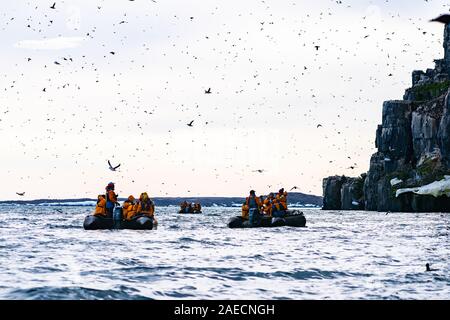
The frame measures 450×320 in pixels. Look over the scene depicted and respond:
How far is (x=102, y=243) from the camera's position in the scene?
34.7m

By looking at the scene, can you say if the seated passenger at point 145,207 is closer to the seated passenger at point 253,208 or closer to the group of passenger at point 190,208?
the seated passenger at point 253,208

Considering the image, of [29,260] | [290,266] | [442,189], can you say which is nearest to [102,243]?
[29,260]

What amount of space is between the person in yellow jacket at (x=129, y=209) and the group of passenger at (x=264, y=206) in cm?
869

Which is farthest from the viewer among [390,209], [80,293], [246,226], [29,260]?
[390,209]

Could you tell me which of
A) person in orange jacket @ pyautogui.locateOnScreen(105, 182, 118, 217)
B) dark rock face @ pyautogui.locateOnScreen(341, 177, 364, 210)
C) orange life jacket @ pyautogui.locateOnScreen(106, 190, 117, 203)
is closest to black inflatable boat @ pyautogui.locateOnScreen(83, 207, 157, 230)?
person in orange jacket @ pyautogui.locateOnScreen(105, 182, 118, 217)

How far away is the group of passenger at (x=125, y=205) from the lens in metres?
44.8

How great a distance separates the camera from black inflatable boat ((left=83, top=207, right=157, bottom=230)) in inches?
1786

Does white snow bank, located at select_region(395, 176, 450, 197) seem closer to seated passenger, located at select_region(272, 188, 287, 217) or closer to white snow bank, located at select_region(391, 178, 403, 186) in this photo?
white snow bank, located at select_region(391, 178, 403, 186)

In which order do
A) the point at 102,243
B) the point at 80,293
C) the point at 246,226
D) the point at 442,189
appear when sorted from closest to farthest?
the point at 80,293 < the point at 102,243 < the point at 246,226 < the point at 442,189

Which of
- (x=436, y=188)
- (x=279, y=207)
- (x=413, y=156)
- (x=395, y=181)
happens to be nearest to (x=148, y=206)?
(x=279, y=207)

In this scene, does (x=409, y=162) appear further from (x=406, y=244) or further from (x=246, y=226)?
(x=406, y=244)
